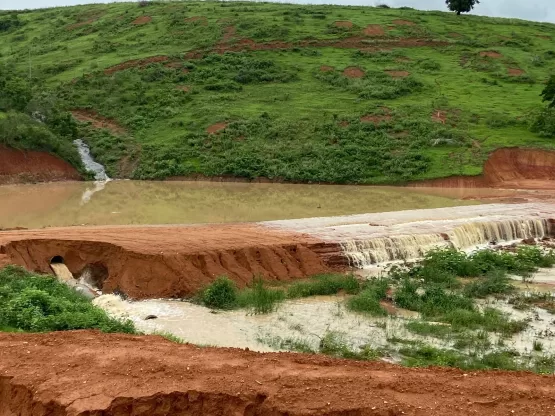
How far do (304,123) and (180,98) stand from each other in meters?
13.7

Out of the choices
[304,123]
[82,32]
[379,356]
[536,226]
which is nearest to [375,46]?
[304,123]

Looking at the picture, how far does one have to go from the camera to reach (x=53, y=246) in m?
19.5

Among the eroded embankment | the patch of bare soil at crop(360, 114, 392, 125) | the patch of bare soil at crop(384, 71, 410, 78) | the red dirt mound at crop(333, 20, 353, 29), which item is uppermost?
the red dirt mound at crop(333, 20, 353, 29)

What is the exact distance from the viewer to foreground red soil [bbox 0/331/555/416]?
8039 mm

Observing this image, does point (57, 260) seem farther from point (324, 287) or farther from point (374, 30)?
point (374, 30)

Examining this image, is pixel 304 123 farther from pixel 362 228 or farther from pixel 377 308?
pixel 377 308

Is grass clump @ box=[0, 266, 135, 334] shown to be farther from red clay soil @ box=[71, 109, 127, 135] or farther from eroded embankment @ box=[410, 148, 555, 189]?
red clay soil @ box=[71, 109, 127, 135]

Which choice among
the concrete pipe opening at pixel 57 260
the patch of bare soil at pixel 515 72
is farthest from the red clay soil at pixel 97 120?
the patch of bare soil at pixel 515 72

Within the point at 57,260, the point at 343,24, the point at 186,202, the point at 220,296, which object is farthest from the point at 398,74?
the point at 220,296

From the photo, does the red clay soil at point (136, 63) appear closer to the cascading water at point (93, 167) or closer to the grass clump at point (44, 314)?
the cascading water at point (93, 167)

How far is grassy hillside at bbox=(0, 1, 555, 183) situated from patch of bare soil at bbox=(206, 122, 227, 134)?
8.2 inches

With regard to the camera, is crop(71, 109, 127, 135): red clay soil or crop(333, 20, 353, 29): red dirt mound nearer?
crop(71, 109, 127, 135): red clay soil

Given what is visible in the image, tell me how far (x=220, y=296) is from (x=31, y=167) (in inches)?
1242

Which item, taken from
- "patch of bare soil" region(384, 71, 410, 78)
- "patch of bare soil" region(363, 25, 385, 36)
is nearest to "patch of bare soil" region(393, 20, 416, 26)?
"patch of bare soil" region(363, 25, 385, 36)
